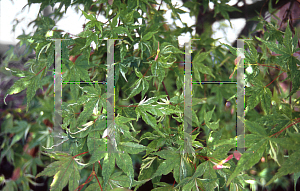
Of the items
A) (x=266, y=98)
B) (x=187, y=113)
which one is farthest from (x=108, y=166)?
(x=266, y=98)

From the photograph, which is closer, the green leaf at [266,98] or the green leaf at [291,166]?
the green leaf at [291,166]

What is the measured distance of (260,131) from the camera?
311mm

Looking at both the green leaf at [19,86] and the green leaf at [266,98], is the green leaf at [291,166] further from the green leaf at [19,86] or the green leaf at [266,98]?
the green leaf at [19,86]

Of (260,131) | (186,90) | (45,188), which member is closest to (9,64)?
(45,188)

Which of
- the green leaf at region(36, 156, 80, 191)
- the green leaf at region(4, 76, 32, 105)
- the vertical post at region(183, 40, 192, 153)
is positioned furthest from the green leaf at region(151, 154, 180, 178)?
the green leaf at region(4, 76, 32, 105)

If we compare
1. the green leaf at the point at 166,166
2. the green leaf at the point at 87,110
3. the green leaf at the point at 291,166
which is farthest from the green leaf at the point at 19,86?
the green leaf at the point at 291,166

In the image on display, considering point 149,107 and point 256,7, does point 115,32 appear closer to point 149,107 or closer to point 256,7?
point 149,107

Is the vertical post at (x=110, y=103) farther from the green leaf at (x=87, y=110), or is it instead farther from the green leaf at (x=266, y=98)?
the green leaf at (x=266, y=98)

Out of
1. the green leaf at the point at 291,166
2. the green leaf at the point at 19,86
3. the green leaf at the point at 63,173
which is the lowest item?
the green leaf at the point at 63,173

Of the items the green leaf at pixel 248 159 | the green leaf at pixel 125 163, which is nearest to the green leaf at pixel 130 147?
the green leaf at pixel 125 163

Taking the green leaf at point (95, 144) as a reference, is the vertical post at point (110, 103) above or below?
above

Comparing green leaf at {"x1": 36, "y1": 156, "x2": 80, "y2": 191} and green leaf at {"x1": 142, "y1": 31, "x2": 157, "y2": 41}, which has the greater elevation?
green leaf at {"x1": 142, "y1": 31, "x2": 157, "y2": 41}

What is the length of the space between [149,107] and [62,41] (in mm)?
190

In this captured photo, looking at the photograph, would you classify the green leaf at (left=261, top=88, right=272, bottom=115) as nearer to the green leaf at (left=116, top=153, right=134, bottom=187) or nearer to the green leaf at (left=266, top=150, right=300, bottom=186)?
the green leaf at (left=266, top=150, right=300, bottom=186)
